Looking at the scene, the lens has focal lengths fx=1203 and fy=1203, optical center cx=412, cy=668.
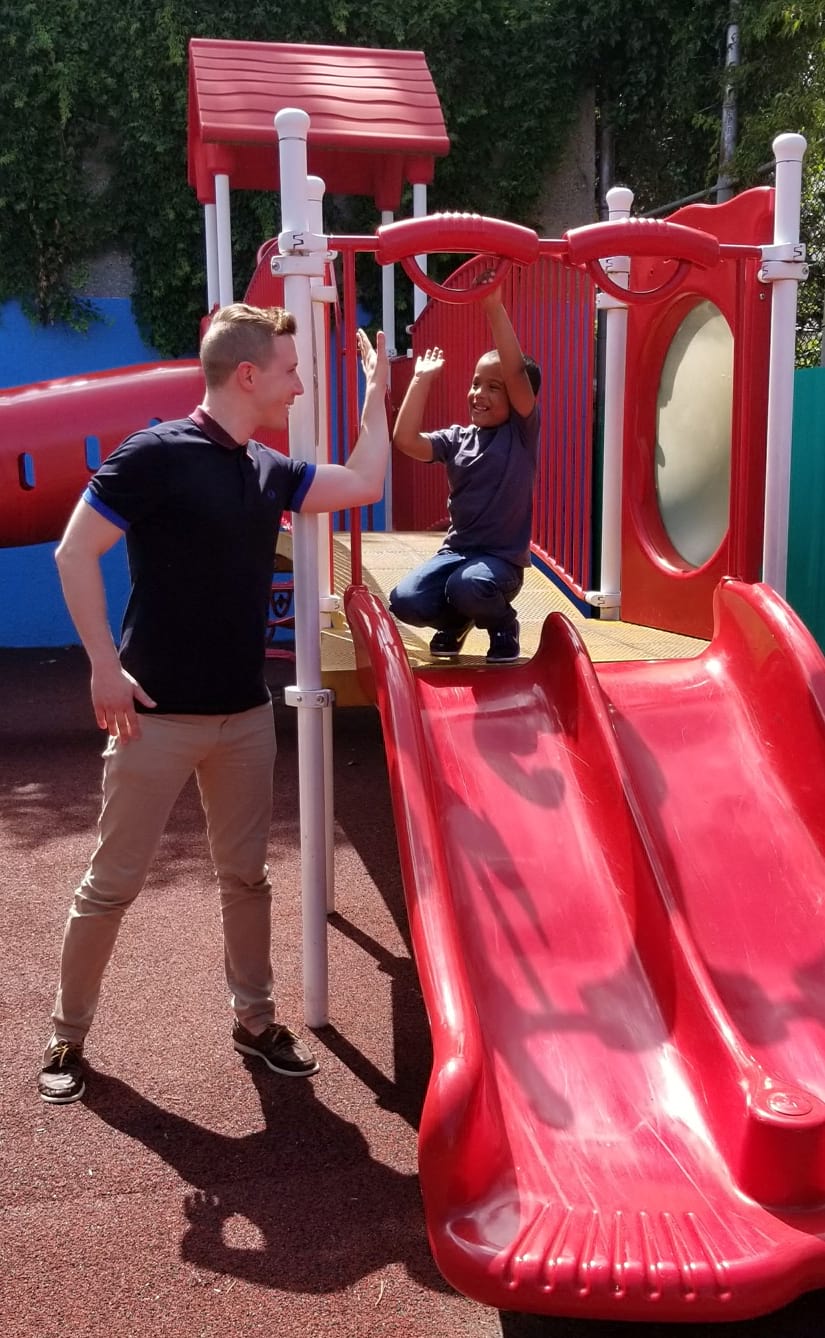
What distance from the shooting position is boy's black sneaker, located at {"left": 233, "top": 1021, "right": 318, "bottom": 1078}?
3.34m

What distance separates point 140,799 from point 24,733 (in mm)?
4723

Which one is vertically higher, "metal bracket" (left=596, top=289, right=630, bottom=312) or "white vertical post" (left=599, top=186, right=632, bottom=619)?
"metal bracket" (left=596, top=289, right=630, bottom=312)

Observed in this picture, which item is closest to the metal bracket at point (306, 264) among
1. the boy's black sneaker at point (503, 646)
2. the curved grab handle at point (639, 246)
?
the curved grab handle at point (639, 246)

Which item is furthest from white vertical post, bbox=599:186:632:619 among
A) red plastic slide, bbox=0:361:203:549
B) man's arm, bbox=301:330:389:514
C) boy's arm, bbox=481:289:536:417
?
red plastic slide, bbox=0:361:203:549

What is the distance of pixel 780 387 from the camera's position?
382 cm

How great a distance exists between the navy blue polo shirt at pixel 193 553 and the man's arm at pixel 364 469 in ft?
0.35

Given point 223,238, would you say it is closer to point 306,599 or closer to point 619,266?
point 619,266

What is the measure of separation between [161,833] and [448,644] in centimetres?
136

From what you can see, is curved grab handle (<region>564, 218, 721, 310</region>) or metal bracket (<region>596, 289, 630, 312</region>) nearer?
curved grab handle (<region>564, 218, 721, 310</region>)

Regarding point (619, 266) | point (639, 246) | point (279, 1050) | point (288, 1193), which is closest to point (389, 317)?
point (619, 266)

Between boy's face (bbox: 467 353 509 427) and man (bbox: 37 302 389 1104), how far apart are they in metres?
0.74

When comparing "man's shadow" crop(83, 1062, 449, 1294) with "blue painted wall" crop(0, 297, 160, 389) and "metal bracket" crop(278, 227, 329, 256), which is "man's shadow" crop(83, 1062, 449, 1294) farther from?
"blue painted wall" crop(0, 297, 160, 389)

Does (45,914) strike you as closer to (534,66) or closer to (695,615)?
(695,615)

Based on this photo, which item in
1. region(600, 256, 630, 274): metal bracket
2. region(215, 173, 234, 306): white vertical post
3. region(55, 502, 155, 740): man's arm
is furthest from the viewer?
region(215, 173, 234, 306): white vertical post
